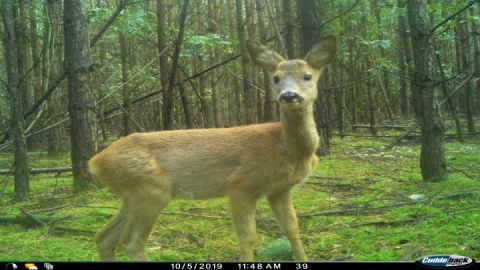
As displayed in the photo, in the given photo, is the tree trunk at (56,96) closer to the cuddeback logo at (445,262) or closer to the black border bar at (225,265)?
the black border bar at (225,265)

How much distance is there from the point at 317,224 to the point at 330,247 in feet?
2.63

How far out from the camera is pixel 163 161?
496 cm

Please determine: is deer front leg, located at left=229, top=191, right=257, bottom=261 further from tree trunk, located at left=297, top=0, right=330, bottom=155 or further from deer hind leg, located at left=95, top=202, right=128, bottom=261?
tree trunk, located at left=297, top=0, right=330, bottom=155

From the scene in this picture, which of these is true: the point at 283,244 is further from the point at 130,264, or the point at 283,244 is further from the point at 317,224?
the point at 130,264

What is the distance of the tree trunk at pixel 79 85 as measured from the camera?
7090mm

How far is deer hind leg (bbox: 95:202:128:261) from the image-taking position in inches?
183

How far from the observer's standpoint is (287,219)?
16.0 feet

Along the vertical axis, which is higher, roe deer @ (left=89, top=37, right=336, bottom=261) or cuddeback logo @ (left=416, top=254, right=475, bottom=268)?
roe deer @ (left=89, top=37, right=336, bottom=261)

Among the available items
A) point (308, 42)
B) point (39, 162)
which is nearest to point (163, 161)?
point (308, 42)

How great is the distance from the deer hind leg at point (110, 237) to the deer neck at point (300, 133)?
164 cm

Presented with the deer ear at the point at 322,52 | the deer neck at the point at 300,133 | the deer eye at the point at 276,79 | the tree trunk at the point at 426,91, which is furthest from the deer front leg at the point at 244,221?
the tree trunk at the point at 426,91

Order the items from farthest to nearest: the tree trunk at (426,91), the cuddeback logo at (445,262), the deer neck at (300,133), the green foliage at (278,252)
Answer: the tree trunk at (426,91) → the deer neck at (300,133) → the green foliage at (278,252) → the cuddeback logo at (445,262)

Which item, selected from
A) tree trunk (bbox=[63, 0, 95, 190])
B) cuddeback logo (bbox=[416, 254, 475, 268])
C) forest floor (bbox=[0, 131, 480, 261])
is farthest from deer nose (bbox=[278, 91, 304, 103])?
tree trunk (bbox=[63, 0, 95, 190])

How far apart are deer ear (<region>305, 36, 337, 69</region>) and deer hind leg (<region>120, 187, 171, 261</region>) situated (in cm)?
205
